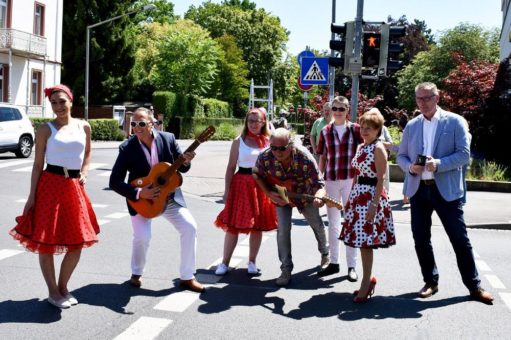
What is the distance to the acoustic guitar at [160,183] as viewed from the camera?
6.00 meters

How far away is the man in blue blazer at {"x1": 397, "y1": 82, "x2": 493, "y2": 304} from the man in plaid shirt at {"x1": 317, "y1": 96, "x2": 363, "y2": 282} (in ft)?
3.24

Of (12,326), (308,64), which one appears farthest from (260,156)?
(308,64)

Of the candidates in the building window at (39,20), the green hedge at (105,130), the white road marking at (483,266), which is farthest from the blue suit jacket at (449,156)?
the building window at (39,20)

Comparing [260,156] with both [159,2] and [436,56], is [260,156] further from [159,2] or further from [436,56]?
[159,2]

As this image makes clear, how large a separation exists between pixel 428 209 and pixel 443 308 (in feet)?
3.15

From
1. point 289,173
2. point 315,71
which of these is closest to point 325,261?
point 289,173

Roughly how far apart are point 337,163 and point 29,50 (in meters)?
30.6

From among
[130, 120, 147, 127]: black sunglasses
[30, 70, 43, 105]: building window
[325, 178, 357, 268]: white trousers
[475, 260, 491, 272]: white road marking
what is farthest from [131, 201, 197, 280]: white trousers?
[30, 70, 43, 105]: building window

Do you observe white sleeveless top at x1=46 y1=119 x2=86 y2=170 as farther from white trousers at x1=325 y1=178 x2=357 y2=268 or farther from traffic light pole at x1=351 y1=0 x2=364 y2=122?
traffic light pole at x1=351 y1=0 x2=364 y2=122

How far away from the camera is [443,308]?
231 inches

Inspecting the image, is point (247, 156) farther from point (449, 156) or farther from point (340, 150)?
point (449, 156)

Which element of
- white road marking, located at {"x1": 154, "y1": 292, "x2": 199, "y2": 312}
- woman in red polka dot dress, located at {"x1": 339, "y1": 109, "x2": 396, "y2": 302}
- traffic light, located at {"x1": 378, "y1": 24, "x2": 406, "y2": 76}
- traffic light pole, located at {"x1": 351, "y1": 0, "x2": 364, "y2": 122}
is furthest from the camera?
traffic light pole, located at {"x1": 351, "y1": 0, "x2": 364, "y2": 122}

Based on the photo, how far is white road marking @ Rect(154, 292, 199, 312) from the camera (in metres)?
5.60

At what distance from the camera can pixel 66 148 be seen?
5574mm
